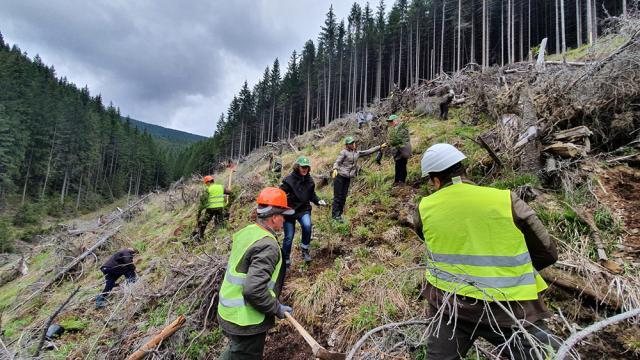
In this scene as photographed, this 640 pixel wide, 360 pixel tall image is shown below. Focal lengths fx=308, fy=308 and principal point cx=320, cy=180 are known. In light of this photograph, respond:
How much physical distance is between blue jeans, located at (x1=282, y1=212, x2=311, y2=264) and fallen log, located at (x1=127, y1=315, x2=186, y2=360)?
1734mm

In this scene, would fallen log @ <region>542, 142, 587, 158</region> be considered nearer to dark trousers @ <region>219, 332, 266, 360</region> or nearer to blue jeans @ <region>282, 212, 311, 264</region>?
blue jeans @ <region>282, 212, 311, 264</region>

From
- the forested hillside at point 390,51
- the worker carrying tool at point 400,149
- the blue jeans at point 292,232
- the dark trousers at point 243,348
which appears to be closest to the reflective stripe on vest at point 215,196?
the blue jeans at point 292,232

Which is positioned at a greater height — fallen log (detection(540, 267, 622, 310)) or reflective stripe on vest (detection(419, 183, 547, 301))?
reflective stripe on vest (detection(419, 183, 547, 301))

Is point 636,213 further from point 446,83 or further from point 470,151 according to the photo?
point 446,83

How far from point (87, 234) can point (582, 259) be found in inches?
576

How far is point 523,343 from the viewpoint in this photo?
6.08 ft

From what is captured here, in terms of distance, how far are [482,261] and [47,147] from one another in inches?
1877

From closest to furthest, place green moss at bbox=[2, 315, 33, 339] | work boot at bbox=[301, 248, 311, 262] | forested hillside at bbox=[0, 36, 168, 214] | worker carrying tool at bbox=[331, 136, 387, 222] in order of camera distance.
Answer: work boot at bbox=[301, 248, 311, 262] < green moss at bbox=[2, 315, 33, 339] < worker carrying tool at bbox=[331, 136, 387, 222] < forested hillside at bbox=[0, 36, 168, 214]

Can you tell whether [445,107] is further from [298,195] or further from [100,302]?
[100,302]

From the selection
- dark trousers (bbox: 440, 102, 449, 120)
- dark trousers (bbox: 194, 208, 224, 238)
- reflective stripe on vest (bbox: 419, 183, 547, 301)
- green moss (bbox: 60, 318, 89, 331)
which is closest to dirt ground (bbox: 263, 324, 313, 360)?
reflective stripe on vest (bbox: 419, 183, 547, 301)

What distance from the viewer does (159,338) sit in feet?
13.1

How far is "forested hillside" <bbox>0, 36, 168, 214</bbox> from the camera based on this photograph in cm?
3056

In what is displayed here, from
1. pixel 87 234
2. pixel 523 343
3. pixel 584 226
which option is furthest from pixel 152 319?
pixel 87 234

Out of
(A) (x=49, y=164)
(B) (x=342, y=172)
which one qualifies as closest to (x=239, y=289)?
(B) (x=342, y=172)
